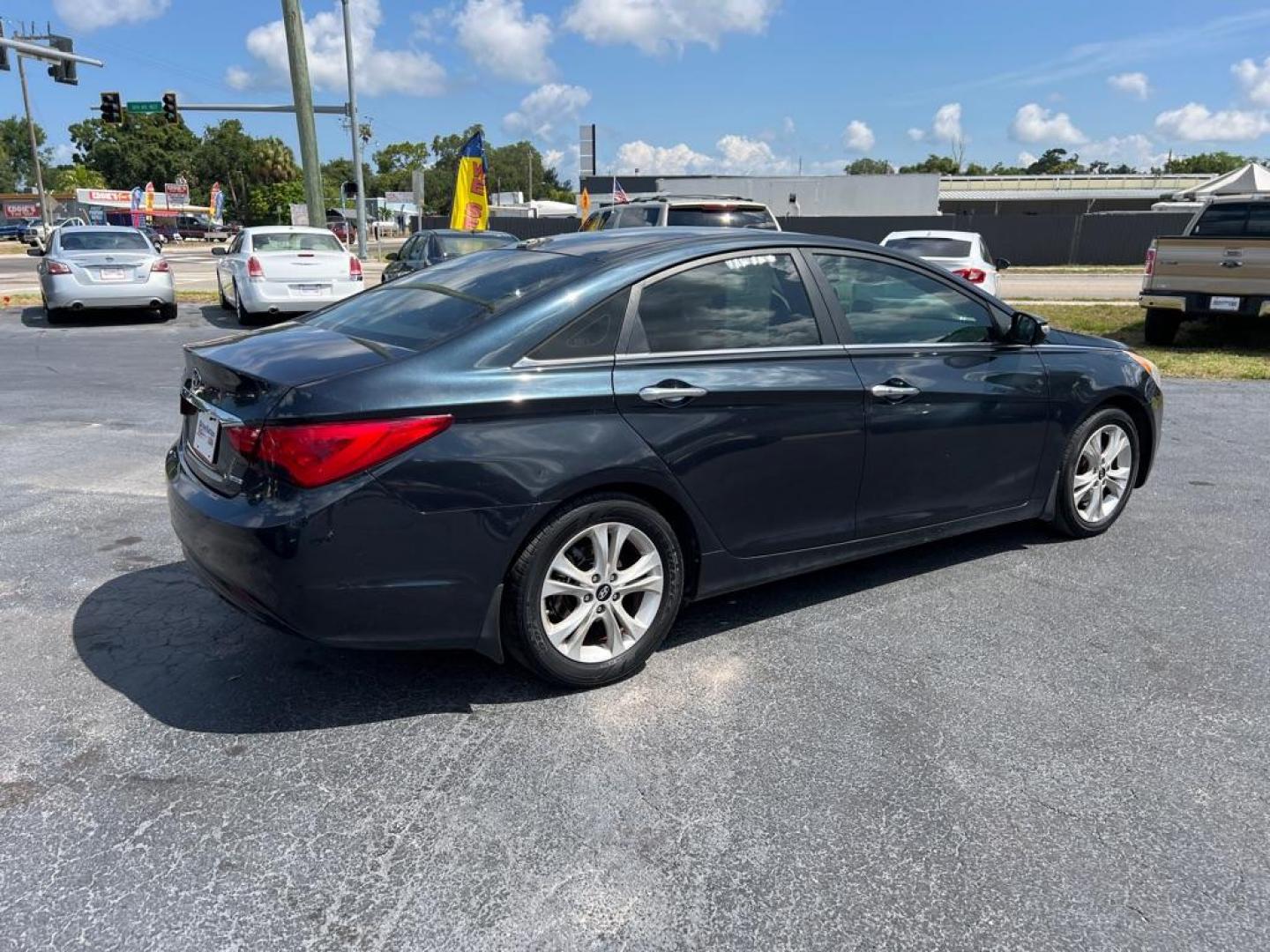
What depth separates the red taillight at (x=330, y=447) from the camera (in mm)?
2900

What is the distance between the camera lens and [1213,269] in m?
11.7

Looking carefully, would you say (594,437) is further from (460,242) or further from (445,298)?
(460,242)

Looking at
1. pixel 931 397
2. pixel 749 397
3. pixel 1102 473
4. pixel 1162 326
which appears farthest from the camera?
pixel 1162 326

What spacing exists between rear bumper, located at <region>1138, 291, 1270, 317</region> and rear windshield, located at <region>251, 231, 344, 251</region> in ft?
37.7

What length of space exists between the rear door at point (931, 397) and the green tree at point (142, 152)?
123m

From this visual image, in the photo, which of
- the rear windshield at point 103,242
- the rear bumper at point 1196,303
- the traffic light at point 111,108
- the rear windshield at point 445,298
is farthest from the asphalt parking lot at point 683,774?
the traffic light at point 111,108

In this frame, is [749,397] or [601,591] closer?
[601,591]

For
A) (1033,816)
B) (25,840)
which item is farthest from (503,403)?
(1033,816)

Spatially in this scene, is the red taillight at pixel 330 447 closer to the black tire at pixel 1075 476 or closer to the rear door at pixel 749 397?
the rear door at pixel 749 397

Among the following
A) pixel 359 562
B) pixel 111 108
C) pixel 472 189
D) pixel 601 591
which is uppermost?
pixel 111 108

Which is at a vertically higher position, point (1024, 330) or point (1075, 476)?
point (1024, 330)

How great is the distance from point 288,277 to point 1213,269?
40.2 feet

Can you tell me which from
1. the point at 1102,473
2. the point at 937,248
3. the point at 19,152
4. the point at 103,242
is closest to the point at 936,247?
the point at 937,248

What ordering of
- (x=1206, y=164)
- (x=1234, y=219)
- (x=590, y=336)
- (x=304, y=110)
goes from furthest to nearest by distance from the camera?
(x=1206, y=164) → (x=304, y=110) → (x=1234, y=219) → (x=590, y=336)
